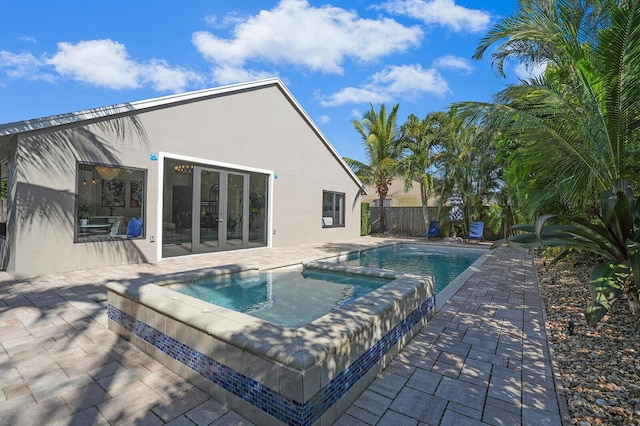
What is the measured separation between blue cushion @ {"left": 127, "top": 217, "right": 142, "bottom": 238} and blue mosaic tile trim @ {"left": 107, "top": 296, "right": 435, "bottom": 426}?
5281mm

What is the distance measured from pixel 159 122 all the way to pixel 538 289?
10.0 metres

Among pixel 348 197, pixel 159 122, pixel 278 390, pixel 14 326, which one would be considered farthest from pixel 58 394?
pixel 348 197

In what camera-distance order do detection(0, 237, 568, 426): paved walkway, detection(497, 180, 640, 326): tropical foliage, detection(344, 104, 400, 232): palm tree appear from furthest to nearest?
detection(344, 104, 400, 232): palm tree → detection(497, 180, 640, 326): tropical foliage → detection(0, 237, 568, 426): paved walkway

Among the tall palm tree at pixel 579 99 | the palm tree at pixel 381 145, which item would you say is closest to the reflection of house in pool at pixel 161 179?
the palm tree at pixel 381 145

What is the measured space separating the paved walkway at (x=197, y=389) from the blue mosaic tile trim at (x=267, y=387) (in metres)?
0.18

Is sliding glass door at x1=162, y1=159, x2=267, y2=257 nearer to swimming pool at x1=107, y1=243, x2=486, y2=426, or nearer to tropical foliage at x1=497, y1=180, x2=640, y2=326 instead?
swimming pool at x1=107, y1=243, x2=486, y2=426

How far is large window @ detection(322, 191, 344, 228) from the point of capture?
15336 millimetres

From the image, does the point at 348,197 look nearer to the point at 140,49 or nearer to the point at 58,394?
the point at 140,49

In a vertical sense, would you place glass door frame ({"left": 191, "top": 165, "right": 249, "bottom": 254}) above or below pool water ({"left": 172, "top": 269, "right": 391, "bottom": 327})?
above

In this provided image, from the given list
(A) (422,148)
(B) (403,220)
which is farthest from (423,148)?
(B) (403,220)

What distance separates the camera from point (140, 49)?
1180cm

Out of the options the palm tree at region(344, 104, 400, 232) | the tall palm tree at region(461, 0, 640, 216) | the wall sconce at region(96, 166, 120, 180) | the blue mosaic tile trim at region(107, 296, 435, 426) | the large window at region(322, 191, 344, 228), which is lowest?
the blue mosaic tile trim at region(107, 296, 435, 426)

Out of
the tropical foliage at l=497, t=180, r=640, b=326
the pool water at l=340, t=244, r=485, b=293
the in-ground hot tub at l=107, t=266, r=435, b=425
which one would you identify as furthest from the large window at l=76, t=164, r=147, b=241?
the tropical foliage at l=497, t=180, r=640, b=326

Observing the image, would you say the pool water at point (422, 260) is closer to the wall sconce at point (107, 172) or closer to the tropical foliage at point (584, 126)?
the tropical foliage at point (584, 126)
